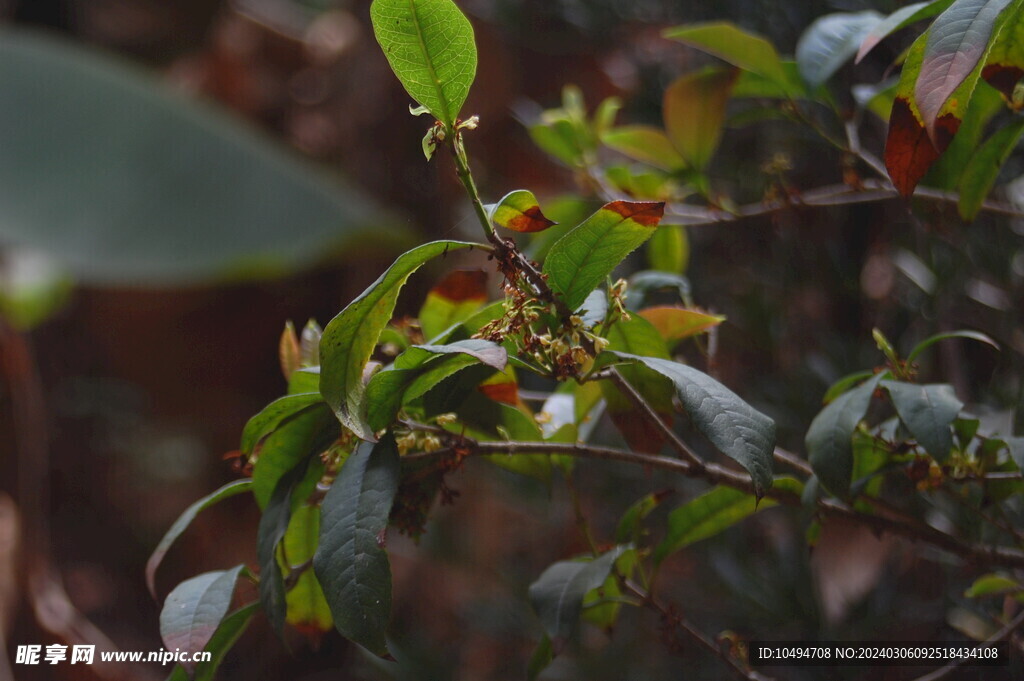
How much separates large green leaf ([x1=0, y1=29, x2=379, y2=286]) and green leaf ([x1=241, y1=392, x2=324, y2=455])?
141 centimetres

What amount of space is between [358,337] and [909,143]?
0.32 metres

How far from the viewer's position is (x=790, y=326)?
3.63ft

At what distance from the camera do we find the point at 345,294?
6.72 feet

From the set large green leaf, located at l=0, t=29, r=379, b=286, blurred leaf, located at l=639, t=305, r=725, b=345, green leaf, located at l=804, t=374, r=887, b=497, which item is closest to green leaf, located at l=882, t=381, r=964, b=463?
green leaf, located at l=804, t=374, r=887, b=497

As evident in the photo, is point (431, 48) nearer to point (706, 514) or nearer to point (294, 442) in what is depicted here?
point (294, 442)

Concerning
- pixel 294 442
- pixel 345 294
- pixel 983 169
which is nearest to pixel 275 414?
pixel 294 442

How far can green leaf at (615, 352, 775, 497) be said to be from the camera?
14.8 inches

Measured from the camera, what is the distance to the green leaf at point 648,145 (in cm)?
76

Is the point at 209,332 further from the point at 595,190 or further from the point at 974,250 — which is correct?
the point at 974,250

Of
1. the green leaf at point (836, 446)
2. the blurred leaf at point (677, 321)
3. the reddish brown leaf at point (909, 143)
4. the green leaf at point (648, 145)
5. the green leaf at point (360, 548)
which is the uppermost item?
the reddish brown leaf at point (909, 143)

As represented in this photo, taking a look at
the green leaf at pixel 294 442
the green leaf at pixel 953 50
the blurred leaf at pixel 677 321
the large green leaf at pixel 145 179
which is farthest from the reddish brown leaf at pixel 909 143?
the large green leaf at pixel 145 179

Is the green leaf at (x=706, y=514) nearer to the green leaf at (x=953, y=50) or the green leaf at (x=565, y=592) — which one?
the green leaf at (x=565, y=592)

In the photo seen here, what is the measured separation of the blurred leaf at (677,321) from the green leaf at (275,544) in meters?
0.26

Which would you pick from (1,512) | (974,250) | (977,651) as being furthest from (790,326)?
(1,512)
